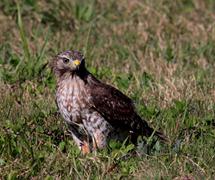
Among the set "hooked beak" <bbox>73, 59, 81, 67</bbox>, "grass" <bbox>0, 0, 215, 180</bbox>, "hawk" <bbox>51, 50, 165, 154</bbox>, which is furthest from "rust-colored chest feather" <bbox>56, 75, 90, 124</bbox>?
"grass" <bbox>0, 0, 215, 180</bbox>

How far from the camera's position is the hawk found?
7984 mm

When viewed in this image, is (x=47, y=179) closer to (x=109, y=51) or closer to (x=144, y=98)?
(x=144, y=98)

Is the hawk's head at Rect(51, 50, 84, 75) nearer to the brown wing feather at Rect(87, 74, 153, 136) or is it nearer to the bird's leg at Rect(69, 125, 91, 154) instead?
the brown wing feather at Rect(87, 74, 153, 136)

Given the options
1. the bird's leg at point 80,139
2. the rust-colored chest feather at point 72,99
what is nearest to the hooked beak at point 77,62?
the rust-colored chest feather at point 72,99

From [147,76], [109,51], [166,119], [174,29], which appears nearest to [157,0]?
[174,29]

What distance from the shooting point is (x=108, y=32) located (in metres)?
12.1

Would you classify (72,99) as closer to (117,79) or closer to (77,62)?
(77,62)

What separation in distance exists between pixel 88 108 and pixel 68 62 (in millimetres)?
451

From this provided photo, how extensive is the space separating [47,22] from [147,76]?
2.60 meters

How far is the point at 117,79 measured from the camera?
32.8 feet

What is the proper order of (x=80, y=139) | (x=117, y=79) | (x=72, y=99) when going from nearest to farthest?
(x=72, y=99) → (x=80, y=139) → (x=117, y=79)

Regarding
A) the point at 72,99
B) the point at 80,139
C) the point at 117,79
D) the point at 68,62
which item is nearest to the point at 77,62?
the point at 68,62

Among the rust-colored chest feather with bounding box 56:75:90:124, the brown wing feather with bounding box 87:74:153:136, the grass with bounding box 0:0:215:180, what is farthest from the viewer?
the brown wing feather with bounding box 87:74:153:136

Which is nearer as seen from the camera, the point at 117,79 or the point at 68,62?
the point at 68,62
